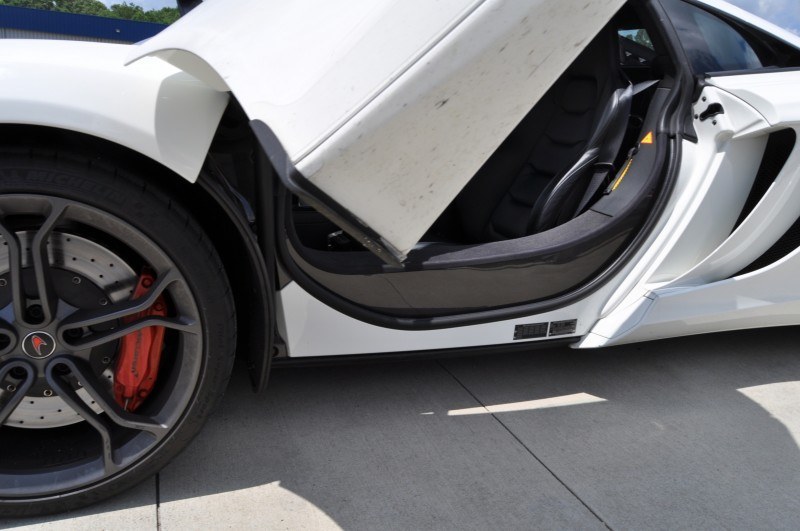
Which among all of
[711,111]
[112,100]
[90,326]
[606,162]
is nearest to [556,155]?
[606,162]

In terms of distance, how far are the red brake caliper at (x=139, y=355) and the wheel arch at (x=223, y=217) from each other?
0.69ft

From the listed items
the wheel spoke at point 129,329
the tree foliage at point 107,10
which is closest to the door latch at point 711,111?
the wheel spoke at point 129,329

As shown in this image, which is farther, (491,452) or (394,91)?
(491,452)

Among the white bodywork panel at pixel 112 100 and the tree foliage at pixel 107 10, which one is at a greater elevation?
the tree foliage at pixel 107 10

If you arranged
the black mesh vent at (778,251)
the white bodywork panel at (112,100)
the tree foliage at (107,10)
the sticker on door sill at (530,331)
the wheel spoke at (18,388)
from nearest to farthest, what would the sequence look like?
the white bodywork panel at (112,100) < the wheel spoke at (18,388) < the sticker on door sill at (530,331) < the black mesh vent at (778,251) < the tree foliage at (107,10)

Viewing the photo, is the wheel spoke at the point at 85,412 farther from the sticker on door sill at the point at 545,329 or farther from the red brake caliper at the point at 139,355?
the sticker on door sill at the point at 545,329

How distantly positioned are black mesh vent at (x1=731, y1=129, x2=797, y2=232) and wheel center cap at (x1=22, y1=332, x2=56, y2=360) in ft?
7.29

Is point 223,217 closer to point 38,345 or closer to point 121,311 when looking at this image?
point 121,311

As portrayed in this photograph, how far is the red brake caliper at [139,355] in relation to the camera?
162 centimetres

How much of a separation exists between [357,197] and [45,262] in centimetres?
80

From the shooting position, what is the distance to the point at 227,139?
5.52ft

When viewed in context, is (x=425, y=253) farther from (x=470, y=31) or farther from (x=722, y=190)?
(x=722, y=190)

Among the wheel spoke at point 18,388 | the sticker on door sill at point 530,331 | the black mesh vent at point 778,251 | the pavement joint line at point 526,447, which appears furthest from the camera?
the black mesh vent at point 778,251

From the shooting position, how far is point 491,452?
1.97 meters
